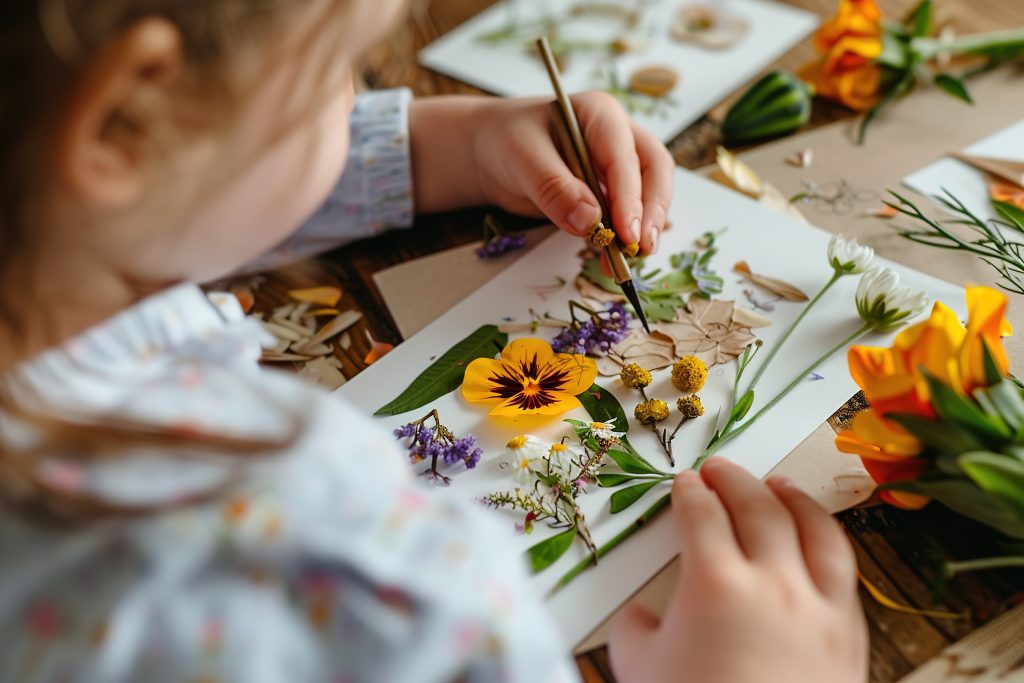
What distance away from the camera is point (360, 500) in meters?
0.37

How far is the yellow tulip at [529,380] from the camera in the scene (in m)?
0.55

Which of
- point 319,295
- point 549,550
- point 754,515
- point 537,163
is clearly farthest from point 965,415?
point 319,295

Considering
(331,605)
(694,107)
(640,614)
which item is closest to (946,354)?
(640,614)

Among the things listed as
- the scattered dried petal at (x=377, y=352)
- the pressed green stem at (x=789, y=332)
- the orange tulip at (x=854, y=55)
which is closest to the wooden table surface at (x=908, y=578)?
the scattered dried petal at (x=377, y=352)

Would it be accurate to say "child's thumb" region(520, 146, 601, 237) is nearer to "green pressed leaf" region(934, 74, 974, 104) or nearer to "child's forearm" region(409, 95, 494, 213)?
"child's forearm" region(409, 95, 494, 213)

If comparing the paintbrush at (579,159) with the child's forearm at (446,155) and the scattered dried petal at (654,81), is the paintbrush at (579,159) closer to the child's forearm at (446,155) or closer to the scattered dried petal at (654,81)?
the child's forearm at (446,155)

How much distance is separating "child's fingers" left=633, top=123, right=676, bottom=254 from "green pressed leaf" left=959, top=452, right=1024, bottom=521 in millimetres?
271

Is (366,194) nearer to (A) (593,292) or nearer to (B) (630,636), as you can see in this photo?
(A) (593,292)

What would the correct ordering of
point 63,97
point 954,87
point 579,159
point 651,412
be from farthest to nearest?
point 954,87
point 579,159
point 651,412
point 63,97

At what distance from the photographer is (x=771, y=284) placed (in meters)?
0.62

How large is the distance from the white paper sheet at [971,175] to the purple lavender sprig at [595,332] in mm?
292

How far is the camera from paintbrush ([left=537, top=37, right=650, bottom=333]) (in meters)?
0.59

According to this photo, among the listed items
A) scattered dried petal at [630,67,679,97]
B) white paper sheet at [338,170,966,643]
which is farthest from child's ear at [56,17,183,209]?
scattered dried petal at [630,67,679,97]

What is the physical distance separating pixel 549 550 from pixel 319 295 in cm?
29
